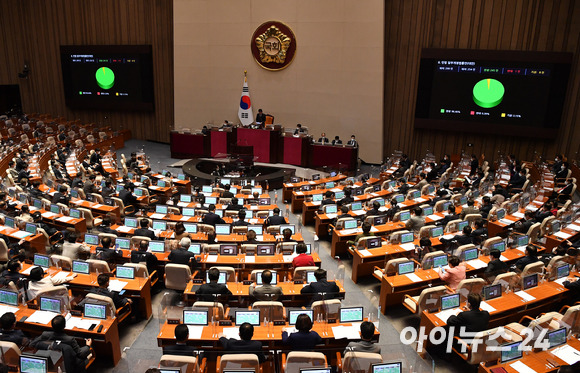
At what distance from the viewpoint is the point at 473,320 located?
20.2ft

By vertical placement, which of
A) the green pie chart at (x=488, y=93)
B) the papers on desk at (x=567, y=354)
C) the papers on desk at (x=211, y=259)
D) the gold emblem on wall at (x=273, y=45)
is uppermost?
the gold emblem on wall at (x=273, y=45)

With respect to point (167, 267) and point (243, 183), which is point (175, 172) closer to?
point (243, 183)

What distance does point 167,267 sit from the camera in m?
7.78

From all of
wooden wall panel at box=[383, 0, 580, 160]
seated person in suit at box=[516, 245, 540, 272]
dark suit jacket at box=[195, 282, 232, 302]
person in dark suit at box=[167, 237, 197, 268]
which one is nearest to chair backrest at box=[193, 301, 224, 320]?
dark suit jacket at box=[195, 282, 232, 302]

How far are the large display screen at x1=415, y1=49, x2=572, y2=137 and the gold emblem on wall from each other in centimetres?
596

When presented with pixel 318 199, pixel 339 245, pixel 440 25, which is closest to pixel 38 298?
pixel 339 245

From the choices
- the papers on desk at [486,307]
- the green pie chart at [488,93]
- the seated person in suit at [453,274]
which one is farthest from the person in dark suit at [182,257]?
the green pie chart at [488,93]

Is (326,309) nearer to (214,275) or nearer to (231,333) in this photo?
(231,333)

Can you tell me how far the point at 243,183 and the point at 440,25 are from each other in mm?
10753

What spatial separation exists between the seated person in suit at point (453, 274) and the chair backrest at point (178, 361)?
4581 mm

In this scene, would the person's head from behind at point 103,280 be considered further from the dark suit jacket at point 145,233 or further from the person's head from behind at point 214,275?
the dark suit jacket at point 145,233

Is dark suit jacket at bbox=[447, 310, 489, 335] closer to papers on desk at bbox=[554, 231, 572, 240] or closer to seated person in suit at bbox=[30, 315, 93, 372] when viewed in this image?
papers on desk at bbox=[554, 231, 572, 240]

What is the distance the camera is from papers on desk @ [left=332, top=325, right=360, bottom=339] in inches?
241

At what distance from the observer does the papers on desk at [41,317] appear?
6254 millimetres
